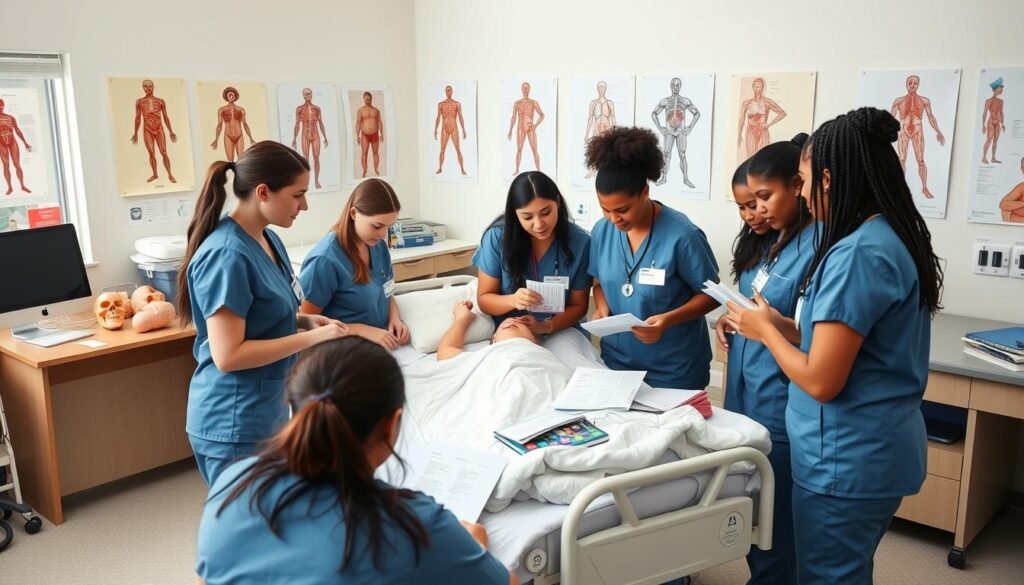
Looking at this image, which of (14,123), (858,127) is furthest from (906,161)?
(14,123)

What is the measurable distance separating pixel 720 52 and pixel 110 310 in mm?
2854

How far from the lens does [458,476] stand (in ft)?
6.25

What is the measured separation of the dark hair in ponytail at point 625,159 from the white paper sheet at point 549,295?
0.38 meters

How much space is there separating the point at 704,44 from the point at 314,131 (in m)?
2.09

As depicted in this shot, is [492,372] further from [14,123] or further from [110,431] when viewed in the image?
[14,123]

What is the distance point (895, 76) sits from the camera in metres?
3.33

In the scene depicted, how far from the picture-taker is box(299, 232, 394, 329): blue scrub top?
287cm

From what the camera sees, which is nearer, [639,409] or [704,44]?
[639,409]

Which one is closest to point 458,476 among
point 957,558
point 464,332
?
point 464,332

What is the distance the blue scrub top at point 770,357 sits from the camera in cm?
230

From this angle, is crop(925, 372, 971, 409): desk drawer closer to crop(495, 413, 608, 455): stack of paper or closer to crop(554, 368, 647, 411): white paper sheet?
crop(554, 368, 647, 411): white paper sheet

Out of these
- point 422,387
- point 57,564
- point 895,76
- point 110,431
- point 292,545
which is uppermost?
point 895,76

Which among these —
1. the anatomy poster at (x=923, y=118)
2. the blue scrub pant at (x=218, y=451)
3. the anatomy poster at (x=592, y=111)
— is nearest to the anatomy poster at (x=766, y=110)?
the anatomy poster at (x=923, y=118)

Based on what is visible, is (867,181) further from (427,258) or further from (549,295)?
(427,258)
